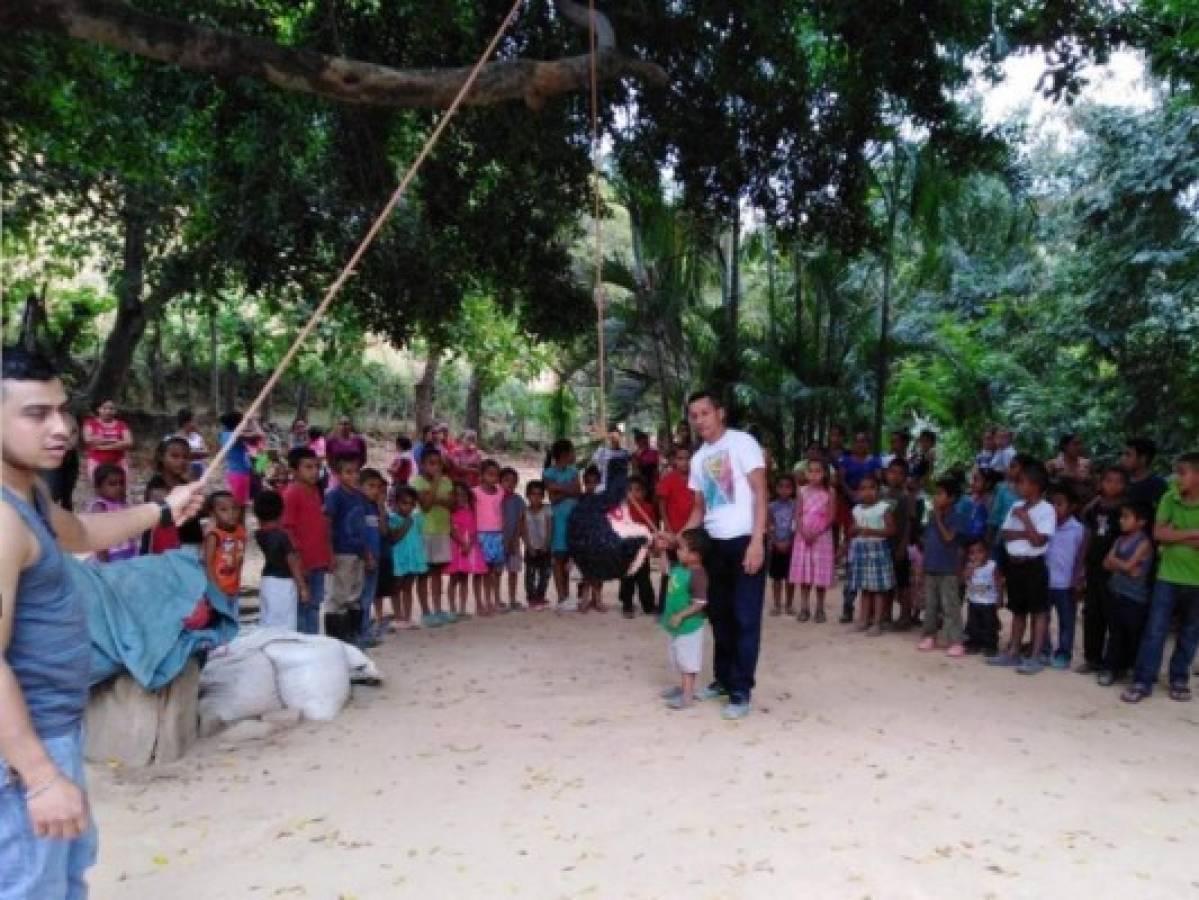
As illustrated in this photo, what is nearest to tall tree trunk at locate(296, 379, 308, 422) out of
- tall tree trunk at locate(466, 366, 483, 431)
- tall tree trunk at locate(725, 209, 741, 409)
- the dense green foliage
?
tall tree trunk at locate(466, 366, 483, 431)

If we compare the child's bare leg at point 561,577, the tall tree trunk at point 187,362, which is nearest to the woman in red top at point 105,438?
the child's bare leg at point 561,577

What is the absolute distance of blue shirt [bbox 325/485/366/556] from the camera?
6.86 meters

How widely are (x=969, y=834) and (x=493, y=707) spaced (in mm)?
2687

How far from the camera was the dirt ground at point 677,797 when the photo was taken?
11.2 ft

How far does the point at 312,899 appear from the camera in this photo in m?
3.27

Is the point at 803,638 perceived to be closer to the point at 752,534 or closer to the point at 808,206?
the point at 752,534

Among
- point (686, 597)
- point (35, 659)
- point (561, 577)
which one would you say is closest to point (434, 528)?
point (561, 577)

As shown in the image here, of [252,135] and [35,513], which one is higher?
[252,135]

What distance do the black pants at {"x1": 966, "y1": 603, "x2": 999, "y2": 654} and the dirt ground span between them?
643 millimetres

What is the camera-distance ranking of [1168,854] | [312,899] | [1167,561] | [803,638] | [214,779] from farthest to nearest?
[803,638] < [1167,561] < [214,779] < [1168,854] < [312,899]

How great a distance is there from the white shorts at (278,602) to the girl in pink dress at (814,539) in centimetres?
398

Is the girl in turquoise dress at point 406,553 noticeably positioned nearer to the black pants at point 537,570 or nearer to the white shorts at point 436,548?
the white shorts at point 436,548

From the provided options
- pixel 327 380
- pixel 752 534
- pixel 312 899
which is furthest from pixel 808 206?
pixel 327 380

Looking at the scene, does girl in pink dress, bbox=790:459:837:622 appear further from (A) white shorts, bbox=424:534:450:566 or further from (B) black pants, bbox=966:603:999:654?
(A) white shorts, bbox=424:534:450:566
